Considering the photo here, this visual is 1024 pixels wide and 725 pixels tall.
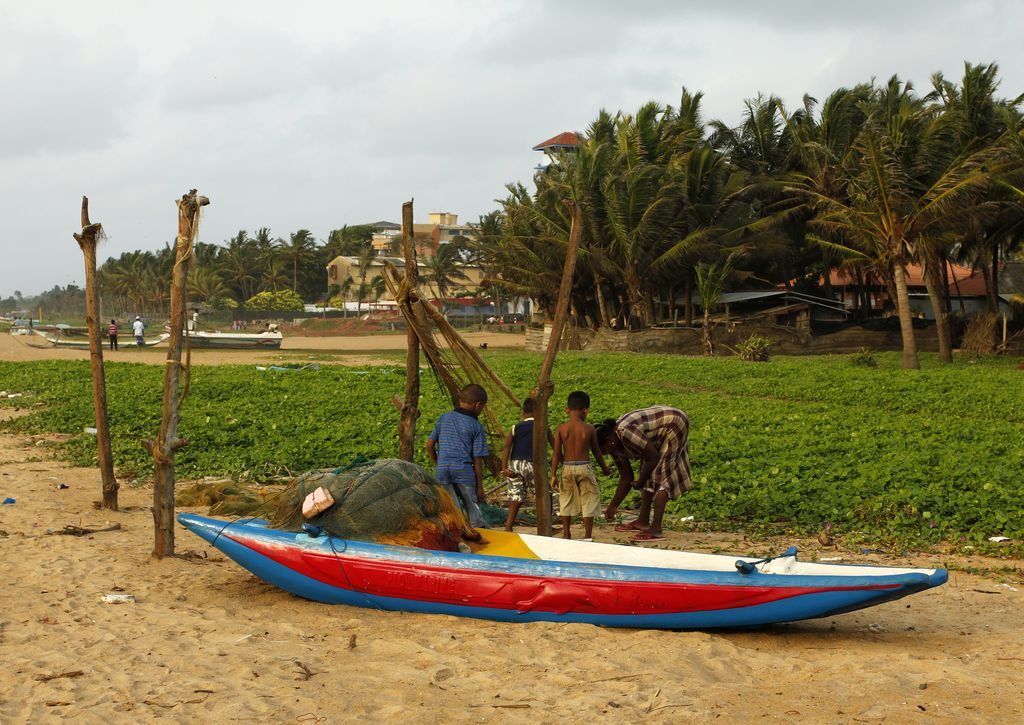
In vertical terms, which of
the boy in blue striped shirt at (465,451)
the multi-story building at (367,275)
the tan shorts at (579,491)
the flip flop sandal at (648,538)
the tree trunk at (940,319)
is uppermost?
the multi-story building at (367,275)

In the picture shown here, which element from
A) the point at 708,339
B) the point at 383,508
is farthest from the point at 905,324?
the point at 383,508

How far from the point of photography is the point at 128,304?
112m

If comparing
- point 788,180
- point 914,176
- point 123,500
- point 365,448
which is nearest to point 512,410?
point 365,448

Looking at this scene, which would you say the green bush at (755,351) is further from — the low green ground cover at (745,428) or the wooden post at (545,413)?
the wooden post at (545,413)

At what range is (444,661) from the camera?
5617 mm

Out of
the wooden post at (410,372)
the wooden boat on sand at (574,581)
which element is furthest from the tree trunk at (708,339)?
the wooden boat on sand at (574,581)

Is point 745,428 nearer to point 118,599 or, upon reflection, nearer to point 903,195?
point 118,599

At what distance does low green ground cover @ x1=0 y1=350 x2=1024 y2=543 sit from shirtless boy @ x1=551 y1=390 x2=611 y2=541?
1647 mm

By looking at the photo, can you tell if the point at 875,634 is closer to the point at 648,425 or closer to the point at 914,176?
the point at 648,425

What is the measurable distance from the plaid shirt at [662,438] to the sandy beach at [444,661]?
2362 millimetres

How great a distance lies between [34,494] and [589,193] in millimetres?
25508

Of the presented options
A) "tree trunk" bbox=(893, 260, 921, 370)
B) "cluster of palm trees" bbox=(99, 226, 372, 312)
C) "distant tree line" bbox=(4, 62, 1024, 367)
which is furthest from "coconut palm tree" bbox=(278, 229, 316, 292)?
"tree trunk" bbox=(893, 260, 921, 370)

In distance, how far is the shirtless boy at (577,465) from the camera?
848cm

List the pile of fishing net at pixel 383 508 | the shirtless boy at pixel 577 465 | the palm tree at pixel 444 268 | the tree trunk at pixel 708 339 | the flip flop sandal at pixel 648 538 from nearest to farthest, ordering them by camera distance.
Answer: the pile of fishing net at pixel 383 508 < the shirtless boy at pixel 577 465 < the flip flop sandal at pixel 648 538 < the tree trunk at pixel 708 339 < the palm tree at pixel 444 268
